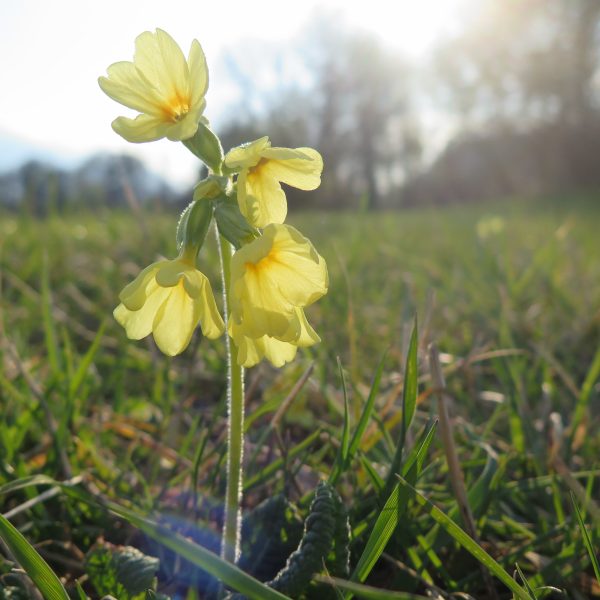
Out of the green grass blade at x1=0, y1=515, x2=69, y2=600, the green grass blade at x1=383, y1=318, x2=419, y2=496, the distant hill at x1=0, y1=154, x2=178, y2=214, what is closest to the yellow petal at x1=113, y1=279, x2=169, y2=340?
the green grass blade at x1=0, y1=515, x2=69, y2=600

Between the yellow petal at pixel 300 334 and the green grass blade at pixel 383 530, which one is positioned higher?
the yellow petal at pixel 300 334

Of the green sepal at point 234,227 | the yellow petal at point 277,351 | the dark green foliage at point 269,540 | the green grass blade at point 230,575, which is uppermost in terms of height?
the green sepal at point 234,227

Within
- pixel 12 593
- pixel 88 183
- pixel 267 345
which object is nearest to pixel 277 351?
pixel 267 345

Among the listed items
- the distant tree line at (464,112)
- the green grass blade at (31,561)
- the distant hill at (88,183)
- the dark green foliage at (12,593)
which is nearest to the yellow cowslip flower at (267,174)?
the green grass blade at (31,561)

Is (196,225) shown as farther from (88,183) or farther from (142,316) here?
(88,183)

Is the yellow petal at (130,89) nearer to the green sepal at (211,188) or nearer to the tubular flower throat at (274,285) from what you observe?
the green sepal at (211,188)

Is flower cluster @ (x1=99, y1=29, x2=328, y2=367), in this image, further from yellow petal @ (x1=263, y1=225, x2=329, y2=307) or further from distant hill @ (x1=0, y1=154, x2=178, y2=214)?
distant hill @ (x1=0, y1=154, x2=178, y2=214)

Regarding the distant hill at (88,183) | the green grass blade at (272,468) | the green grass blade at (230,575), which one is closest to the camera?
the green grass blade at (230,575)

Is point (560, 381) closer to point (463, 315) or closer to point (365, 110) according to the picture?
point (463, 315)
